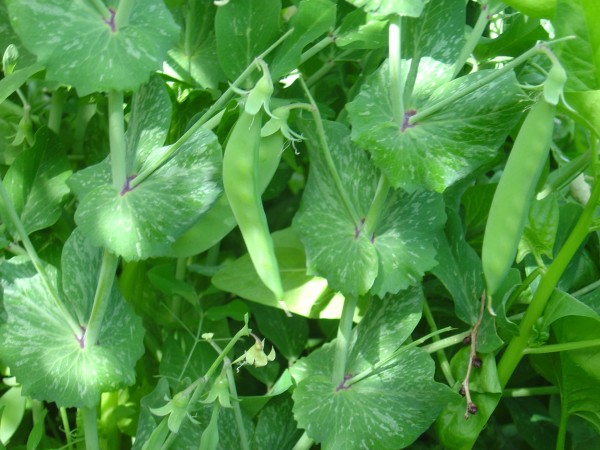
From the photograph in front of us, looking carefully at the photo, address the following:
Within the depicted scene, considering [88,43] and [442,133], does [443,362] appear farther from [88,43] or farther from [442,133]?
[88,43]

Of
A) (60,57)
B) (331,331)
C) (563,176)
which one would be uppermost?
(60,57)

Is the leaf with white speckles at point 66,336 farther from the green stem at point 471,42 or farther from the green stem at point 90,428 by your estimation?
the green stem at point 471,42

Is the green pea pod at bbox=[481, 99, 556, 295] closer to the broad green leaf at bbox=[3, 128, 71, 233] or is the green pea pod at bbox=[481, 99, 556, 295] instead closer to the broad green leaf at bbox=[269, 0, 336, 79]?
the broad green leaf at bbox=[269, 0, 336, 79]

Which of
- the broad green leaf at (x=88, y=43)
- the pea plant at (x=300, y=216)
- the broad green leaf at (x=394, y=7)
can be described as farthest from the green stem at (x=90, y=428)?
the broad green leaf at (x=394, y=7)

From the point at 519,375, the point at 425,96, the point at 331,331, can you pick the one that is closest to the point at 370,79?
the point at 425,96

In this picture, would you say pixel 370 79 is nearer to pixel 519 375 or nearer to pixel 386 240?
pixel 386 240
